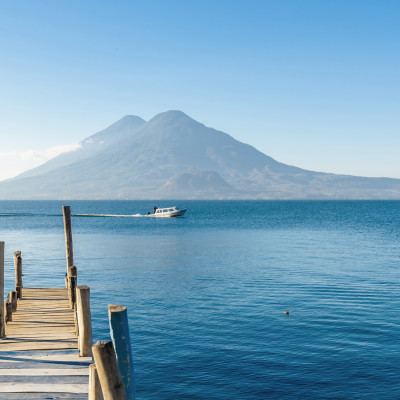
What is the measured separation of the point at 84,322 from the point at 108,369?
5.47 meters

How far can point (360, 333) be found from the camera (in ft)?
61.0

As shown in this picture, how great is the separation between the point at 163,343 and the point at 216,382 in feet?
12.9

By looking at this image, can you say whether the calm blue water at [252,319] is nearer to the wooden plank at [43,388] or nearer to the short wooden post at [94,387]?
the wooden plank at [43,388]

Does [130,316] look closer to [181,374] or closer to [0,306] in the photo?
Result: [181,374]

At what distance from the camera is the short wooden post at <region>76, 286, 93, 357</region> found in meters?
10.5

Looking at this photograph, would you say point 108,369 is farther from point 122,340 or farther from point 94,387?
point 94,387

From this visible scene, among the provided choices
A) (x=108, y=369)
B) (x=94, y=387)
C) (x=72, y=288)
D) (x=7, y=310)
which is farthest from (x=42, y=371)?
(x=72, y=288)

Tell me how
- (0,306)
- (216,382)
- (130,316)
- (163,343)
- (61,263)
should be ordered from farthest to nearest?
1. (61,263)
2. (130,316)
3. (163,343)
4. (216,382)
5. (0,306)

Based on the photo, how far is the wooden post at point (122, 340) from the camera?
6.67 metres

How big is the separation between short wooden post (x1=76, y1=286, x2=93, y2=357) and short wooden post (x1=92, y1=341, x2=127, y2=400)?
5058mm

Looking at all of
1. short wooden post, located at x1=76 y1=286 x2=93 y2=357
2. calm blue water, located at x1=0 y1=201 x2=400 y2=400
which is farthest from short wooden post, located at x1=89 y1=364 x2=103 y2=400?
calm blue water, located at x1=0 y1=201 x2=400 y2=400

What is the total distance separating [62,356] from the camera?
1057 cm

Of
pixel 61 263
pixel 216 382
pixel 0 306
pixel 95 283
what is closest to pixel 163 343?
pixel 216 382

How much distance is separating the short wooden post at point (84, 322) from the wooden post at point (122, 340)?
3.75 m
